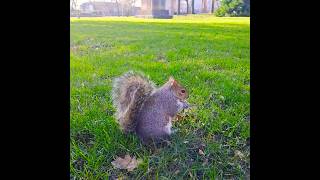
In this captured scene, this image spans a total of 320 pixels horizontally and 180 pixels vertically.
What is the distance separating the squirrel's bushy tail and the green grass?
0.03 m

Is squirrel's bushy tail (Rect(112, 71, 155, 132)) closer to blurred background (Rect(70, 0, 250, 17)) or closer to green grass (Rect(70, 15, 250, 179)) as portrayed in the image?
green grass (Rect(70, 15, 250, 179))

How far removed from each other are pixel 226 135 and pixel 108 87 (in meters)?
0.58

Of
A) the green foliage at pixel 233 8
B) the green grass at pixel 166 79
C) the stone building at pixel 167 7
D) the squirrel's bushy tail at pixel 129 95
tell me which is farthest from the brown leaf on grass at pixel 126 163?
the green foliage at pixel 233 8

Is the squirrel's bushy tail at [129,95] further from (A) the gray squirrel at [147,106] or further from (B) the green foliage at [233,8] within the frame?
(B) the green foliage at [233,8]

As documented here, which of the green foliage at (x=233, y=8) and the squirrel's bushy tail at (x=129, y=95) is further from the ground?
the green foliage at (x=233, y=8)

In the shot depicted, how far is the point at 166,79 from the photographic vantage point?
162 cm

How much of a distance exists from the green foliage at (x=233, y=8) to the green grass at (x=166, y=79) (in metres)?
0.03

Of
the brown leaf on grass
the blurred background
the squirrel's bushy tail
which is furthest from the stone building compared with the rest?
the brown leaf on grass

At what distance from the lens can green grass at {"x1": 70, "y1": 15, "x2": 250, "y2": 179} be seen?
1.53 metres

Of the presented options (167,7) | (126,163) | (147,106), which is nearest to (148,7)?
(167,7)

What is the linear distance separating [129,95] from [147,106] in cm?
10

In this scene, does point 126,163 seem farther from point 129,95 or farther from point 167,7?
point 167,7

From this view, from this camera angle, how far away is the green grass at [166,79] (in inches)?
60.2
